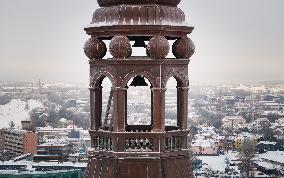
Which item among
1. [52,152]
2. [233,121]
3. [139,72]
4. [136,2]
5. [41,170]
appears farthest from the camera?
[233,121]

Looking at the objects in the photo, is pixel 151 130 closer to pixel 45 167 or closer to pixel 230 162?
pixel 45 167

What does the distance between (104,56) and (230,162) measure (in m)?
78.1

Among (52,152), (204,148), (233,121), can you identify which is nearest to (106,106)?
(52,152)

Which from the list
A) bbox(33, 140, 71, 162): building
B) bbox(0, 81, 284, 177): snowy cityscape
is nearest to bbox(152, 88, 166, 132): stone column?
bbox(0, 81, 284, 177): snowy cityscape

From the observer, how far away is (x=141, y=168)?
8.20m

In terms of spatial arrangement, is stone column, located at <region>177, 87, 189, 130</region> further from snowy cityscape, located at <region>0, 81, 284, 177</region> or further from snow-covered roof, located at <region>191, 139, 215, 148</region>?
snow-covered roof, located at <region>191, 139, 215, 148</region>

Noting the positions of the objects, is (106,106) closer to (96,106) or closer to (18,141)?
(96,106)

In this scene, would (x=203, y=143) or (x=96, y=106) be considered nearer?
(x=96, y=106)

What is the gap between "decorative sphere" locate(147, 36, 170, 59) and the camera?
316 inches

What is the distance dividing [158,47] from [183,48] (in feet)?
1.60

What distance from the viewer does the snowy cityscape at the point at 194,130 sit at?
75.3 m

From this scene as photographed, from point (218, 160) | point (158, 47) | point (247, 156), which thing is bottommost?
point (218, 160)

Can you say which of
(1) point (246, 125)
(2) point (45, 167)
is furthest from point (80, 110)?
(2) point (45, 167)

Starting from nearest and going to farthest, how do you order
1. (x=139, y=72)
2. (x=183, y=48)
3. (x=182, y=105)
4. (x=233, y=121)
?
(x=139, y=72)
(x=183, y=48)
(x=182, y=105)
(x=233, y=121)
